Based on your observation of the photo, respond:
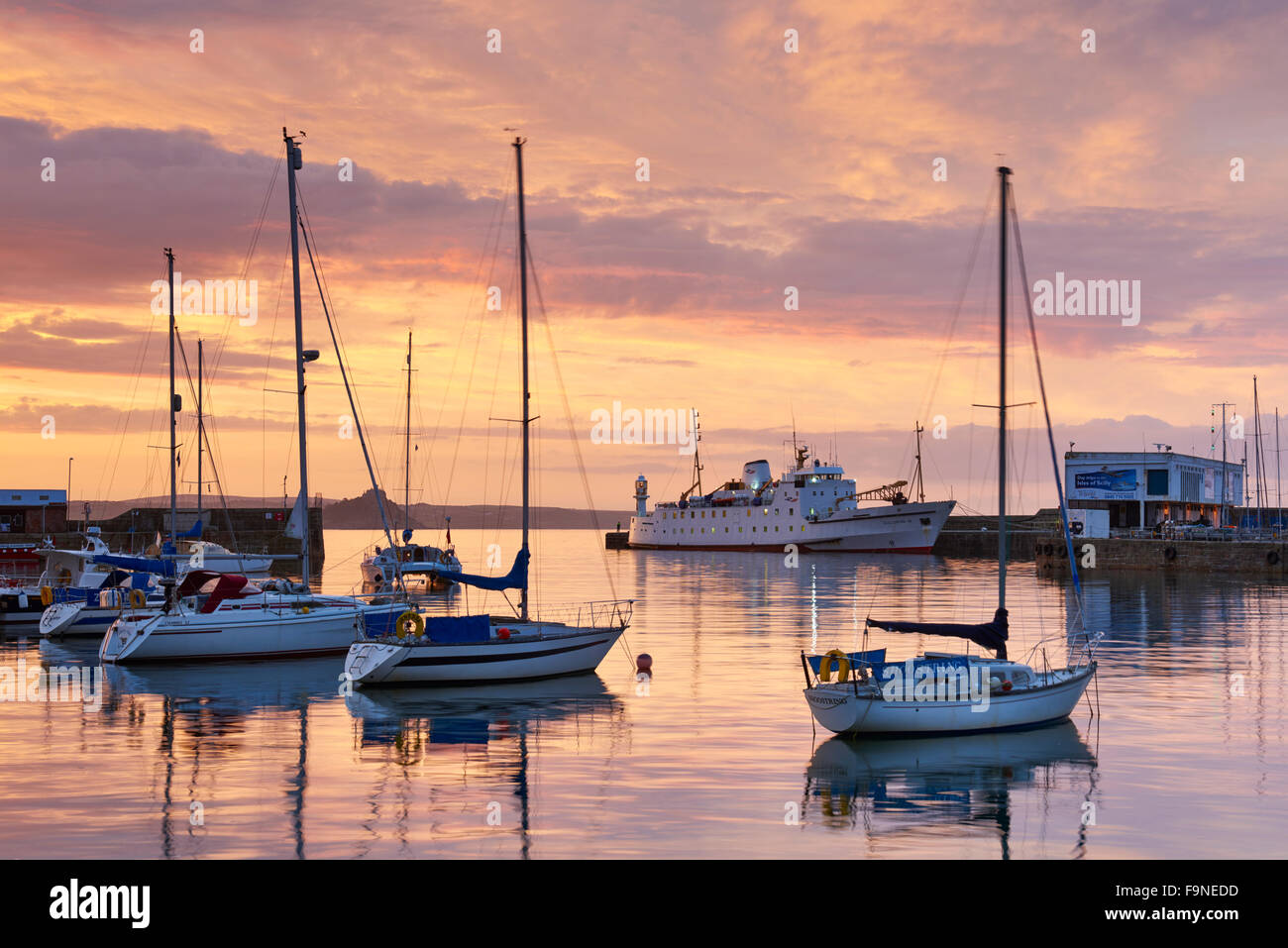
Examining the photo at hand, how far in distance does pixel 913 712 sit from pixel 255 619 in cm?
2128

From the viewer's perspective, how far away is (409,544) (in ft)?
265

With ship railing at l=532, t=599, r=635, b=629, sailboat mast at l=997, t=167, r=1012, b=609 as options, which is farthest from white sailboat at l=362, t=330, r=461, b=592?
sailboat mast at l=997, t=167, r=1012, b=609

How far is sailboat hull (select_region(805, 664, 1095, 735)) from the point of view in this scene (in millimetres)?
21625

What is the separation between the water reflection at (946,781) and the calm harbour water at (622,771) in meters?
0.07

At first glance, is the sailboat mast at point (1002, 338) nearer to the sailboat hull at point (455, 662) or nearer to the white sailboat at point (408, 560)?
the sailboat hull at point (455, 662)

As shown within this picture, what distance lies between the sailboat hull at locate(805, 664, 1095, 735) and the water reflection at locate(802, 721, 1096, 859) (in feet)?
0.82

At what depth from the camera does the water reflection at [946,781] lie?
16.2 meters

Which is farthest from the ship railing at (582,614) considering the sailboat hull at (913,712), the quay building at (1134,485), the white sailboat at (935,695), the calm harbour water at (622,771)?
the quay building at (1134,485)

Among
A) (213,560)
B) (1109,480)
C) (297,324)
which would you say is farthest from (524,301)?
(1109,480)

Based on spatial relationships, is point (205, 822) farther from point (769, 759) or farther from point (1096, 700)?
point (1096, 700)

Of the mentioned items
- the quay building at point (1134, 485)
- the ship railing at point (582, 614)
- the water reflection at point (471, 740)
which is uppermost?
the quay building at point (1134, 485)

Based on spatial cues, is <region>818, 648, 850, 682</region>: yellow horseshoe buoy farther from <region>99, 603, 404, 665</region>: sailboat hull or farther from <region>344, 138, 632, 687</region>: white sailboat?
<region>99, 603, 404, 665</region>: sailboat hull

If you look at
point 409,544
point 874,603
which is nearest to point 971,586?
point 874,603
